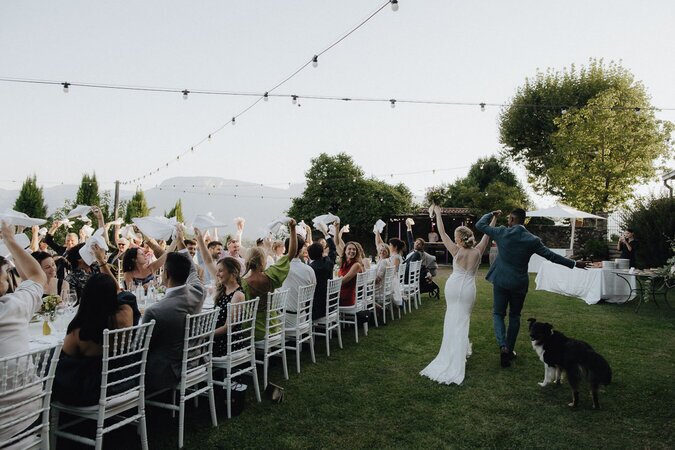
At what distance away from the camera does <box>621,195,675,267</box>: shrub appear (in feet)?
40.5

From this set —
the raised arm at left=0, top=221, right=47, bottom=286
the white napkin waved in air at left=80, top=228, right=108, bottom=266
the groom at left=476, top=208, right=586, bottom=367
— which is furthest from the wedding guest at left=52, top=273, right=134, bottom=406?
the groom at left=476, top=208, right=586, bottom=367

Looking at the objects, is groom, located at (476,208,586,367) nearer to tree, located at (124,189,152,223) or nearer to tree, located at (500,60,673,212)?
tree, located at (500,60,673,212)

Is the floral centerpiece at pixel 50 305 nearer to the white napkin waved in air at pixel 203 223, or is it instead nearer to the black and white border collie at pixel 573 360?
the white napkin waved in air at pixel 203 223

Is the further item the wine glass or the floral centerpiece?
the wine glass

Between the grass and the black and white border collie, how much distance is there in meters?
0.21

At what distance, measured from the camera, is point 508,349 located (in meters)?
4.93

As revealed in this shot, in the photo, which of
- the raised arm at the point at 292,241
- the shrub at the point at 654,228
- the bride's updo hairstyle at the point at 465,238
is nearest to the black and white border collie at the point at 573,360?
the bride's updo hairstyle at the point at 465,238

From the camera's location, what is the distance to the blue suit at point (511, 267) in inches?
189

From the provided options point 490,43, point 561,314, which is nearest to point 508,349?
point 561,314

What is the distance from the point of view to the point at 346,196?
71.3ft

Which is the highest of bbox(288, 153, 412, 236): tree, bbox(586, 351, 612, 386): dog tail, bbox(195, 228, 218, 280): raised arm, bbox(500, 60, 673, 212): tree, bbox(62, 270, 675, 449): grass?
bbox(500, 60, 673, 212): tree

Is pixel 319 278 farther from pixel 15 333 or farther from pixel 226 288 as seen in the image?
pixel 15 333

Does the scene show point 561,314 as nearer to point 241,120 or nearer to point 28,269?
point 241,120

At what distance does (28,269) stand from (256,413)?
6.60ft
